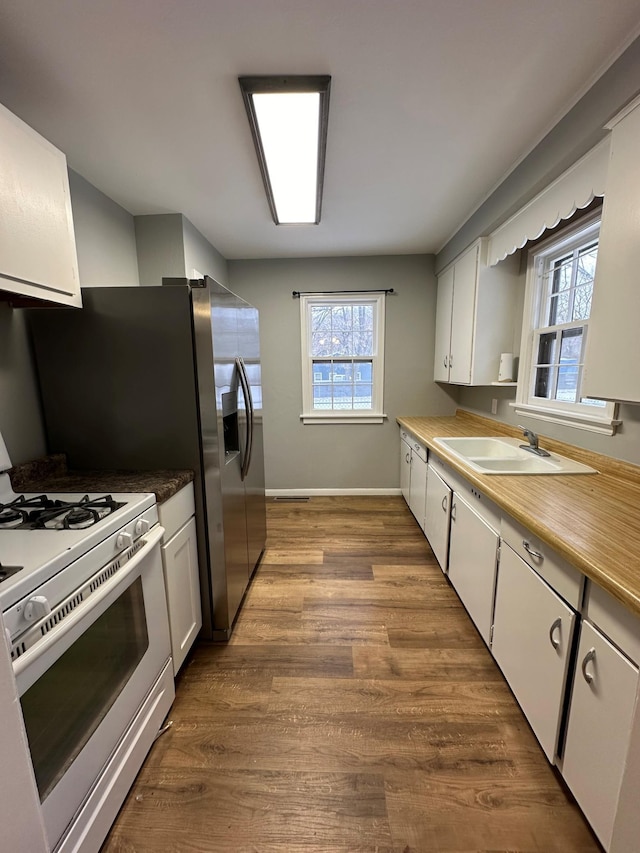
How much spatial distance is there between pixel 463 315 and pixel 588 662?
2.47 meters

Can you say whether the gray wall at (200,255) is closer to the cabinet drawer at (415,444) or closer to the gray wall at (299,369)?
the gray wall at (299,369)

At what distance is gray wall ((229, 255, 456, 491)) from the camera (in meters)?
3.51

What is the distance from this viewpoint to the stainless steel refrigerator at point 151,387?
1.58 m

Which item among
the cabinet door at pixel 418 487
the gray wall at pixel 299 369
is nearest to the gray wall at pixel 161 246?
the gray wall at pixel 299 369

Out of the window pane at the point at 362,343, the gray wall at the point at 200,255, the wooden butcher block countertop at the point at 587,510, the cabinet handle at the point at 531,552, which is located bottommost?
the cabinet handle at the point at 531,552

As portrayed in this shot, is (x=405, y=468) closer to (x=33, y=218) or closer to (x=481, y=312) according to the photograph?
(x=481, y=312)

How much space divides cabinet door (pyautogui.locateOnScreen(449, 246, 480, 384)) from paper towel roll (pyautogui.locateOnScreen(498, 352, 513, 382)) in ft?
0.76

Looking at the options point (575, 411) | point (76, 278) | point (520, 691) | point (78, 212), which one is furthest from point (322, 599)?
point (78, 212)

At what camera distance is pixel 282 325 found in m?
3.62

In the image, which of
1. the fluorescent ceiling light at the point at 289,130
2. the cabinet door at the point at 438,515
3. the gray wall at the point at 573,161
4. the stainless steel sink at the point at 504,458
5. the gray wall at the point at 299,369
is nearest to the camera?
the gray wall at the point at 573,161

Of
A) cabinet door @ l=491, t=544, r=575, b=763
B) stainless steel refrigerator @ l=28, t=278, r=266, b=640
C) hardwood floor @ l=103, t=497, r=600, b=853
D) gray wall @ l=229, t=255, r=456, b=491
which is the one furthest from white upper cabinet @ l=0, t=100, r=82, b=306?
gray wall @ l=229, t=255, r=456, b=491

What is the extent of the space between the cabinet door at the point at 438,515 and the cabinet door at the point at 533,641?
69 centimetres

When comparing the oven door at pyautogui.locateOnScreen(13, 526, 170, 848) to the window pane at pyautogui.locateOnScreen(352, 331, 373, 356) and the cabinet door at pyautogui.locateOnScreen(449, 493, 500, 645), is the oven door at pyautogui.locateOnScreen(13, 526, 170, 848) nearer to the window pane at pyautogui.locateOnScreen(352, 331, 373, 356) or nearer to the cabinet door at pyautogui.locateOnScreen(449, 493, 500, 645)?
the cabinet door at pyautogui.locateOnScreen(449, 493, 500, 645)

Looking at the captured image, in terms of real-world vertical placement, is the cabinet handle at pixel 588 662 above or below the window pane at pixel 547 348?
below
